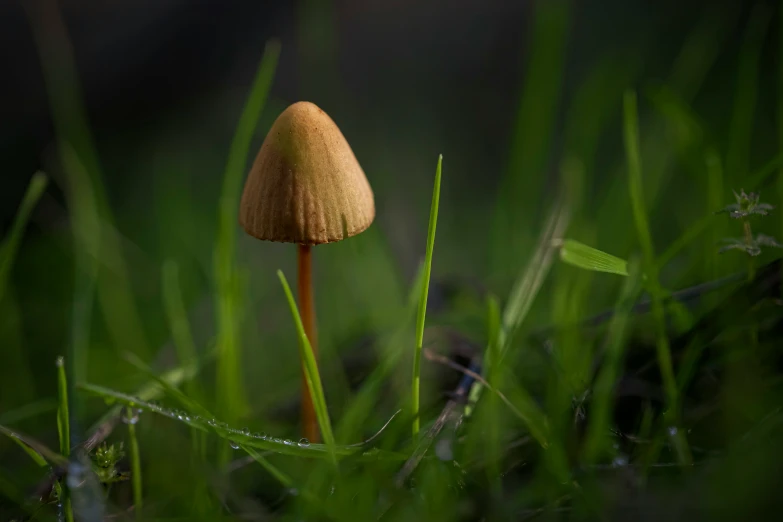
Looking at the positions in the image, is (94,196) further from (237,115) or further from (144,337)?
(237,115)

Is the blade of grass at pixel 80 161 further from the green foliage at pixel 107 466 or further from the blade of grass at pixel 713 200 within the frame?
the blade of grass at pixel 713 200

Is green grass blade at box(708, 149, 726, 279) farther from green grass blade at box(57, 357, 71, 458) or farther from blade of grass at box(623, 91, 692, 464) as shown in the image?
green grass blade at box(57, 357, 71, 458)

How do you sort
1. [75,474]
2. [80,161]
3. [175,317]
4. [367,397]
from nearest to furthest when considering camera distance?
1. [75,474]
2. [367,397]
3. [175,317]
4. [80,161]

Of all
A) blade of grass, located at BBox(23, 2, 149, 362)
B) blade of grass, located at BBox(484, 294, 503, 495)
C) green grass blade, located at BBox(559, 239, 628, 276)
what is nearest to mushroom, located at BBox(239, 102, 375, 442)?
blade of grass, located at BBox(484, 294, 503, 495)

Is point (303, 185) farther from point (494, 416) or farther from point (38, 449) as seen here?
point (38, 449)

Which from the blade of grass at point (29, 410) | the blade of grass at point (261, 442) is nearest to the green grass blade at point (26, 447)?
the blade of grass at point (261, 442)

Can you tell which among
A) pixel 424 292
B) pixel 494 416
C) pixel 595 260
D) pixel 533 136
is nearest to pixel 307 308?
pixel 424 292
